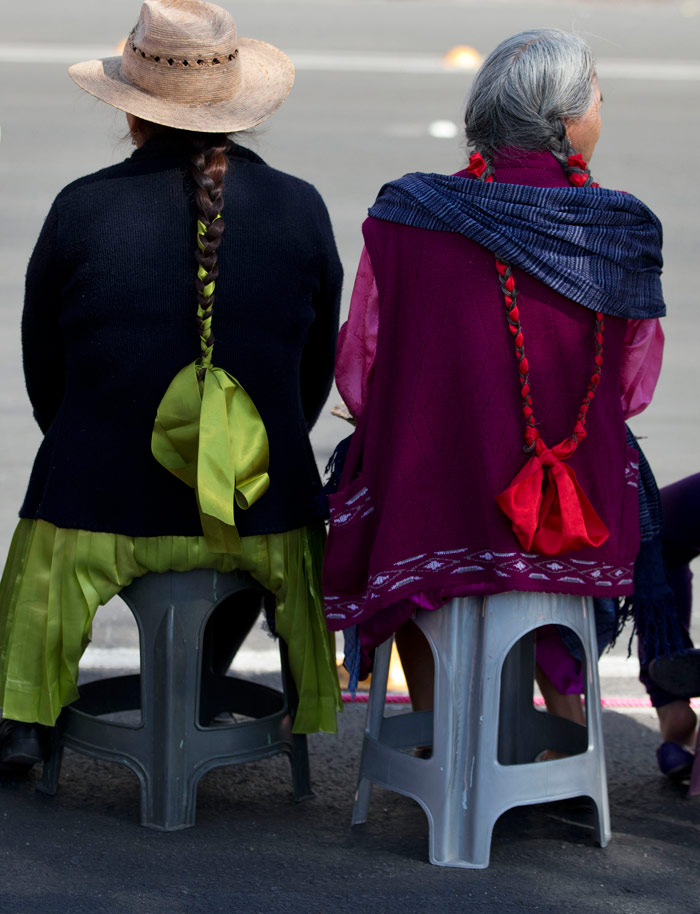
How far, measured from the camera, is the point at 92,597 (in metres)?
3.01

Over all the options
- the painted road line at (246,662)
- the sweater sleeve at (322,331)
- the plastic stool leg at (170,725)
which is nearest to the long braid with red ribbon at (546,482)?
the sweater sleeve at (322,331)

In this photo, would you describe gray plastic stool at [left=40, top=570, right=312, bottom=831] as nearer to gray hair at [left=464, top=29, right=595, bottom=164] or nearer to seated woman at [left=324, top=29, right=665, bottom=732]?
seated woman at [left=324, top=29, right=665, bottom=732]

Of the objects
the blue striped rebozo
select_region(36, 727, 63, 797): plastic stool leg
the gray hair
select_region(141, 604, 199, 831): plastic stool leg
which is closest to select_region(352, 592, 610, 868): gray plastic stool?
select_region(141, 604, 199, 831): plastic stool leg

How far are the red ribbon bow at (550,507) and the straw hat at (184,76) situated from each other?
1.01 meters

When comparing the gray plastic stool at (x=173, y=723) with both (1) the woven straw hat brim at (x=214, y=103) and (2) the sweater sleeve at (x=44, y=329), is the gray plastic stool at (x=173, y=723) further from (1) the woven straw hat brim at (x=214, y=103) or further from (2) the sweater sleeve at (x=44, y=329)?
(1) the woven straw hat brim at (x=214, y=103)

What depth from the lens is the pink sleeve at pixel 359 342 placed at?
292cm

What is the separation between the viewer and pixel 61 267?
2.96 meters

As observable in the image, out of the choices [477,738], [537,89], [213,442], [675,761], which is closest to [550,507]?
[477,738]

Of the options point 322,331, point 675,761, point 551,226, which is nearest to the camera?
point 551,226

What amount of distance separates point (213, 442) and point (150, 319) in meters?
0.33

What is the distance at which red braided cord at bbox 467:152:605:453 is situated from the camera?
2.78 meters

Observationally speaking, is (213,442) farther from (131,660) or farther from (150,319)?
(131,660)

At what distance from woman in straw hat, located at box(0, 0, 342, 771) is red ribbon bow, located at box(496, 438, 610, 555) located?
588 millimetres

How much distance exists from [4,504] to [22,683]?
254 cm
